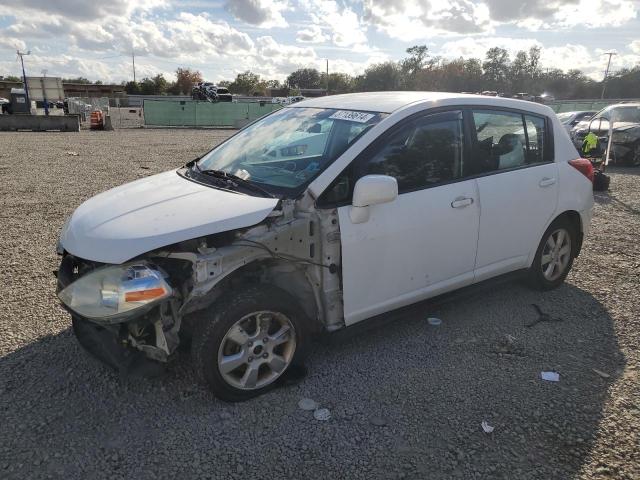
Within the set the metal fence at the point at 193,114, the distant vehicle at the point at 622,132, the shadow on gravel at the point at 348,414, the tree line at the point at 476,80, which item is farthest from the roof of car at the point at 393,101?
the tree line at the point at 476,80

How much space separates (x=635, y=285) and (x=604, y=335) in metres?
1.29

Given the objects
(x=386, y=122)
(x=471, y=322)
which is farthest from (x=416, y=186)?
(x=471, y=322)

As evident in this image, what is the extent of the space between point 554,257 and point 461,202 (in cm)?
161

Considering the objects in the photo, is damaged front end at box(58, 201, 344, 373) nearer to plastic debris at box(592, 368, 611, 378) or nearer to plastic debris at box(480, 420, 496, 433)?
plastic debris at box(480, 420, 496, 433)

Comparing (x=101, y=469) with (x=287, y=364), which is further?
(x=287, y=364)

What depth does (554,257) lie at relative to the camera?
4621 millimetres

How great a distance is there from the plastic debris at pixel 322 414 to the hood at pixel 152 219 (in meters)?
1.20

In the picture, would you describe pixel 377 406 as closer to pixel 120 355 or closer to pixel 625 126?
pixel 120 355

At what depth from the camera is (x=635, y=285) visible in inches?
191

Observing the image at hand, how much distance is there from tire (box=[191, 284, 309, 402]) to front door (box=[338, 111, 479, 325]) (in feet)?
1.36

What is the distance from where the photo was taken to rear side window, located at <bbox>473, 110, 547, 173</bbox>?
3840 millimetres

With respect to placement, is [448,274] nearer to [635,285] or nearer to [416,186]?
[416,186]

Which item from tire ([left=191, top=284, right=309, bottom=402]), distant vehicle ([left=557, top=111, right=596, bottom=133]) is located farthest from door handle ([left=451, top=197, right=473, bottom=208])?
distant vehicle ([left=557, top=111, right=596, bottom=133])

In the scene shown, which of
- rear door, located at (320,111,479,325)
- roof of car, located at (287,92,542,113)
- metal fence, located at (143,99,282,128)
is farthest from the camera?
metal fence, located at (143,99,282,128)
